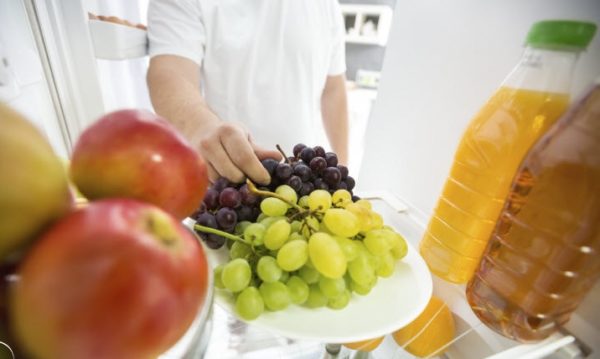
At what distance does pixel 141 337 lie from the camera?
0.14m

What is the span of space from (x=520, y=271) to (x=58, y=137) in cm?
107

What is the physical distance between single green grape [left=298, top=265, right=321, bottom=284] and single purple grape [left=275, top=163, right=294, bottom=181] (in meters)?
0.14

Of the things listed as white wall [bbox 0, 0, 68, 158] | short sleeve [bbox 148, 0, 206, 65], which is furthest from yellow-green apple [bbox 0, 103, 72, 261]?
short sleeve [bbox 148, 0, 206, 65]

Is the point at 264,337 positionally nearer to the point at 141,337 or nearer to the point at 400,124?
the point at 141,337

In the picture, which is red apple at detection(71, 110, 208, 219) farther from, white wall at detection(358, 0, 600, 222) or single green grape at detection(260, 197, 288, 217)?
white wall at detection(358, 0, 600, 222)

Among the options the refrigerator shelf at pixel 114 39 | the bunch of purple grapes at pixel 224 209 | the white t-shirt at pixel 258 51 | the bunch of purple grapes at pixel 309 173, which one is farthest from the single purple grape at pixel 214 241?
the refrigerator shelf at pixel 114 39

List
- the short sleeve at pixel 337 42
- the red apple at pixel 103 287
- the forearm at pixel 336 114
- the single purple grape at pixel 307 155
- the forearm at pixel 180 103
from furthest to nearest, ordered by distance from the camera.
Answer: the forearm at pixel 336 114 → the short sleeve at pixel 337 42 → the forearm at pixel 180 103 → the single purple grape at pixel 307 155 → the red apple at pixel 103 287

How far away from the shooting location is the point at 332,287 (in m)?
0.32

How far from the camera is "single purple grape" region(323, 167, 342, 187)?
44 centimetres

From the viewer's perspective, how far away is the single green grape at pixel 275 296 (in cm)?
30

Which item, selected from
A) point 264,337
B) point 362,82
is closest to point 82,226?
point 264,337

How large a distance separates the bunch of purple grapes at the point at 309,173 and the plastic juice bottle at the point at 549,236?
0.22 metres

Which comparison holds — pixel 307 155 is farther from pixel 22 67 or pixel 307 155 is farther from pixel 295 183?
pixel 22 67

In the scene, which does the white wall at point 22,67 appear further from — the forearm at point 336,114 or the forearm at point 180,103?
the forearm at point 336,114
